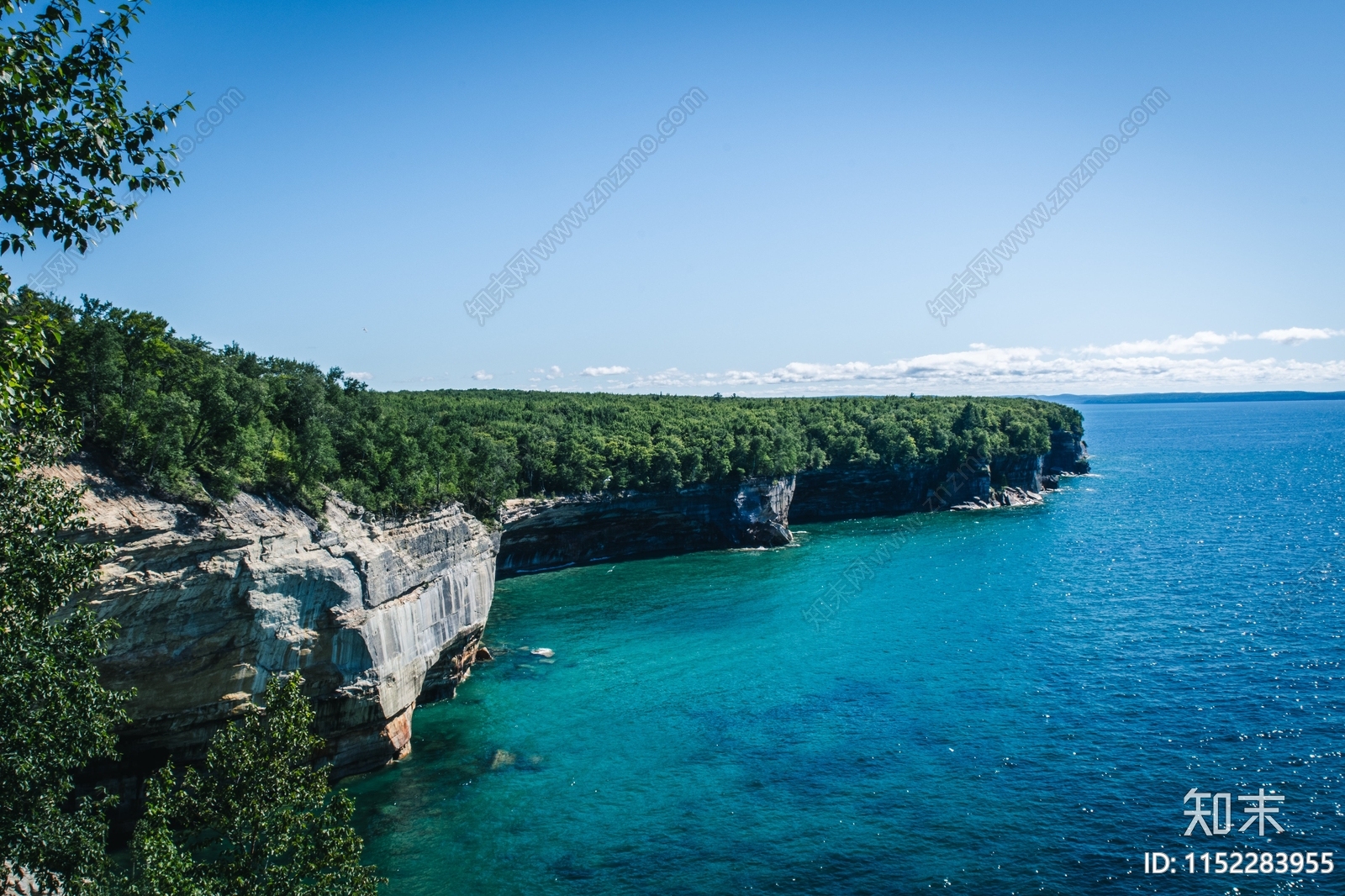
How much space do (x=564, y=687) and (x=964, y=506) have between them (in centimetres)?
7224

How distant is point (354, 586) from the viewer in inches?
1244

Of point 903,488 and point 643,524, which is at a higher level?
point 643,524

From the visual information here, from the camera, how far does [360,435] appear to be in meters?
39.1

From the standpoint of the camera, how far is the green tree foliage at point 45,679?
1090 centimetres

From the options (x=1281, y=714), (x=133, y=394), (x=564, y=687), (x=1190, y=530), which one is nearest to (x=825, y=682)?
(x=564, y=687)

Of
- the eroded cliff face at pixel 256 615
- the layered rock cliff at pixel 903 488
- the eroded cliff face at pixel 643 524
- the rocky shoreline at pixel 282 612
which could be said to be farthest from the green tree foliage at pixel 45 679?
the layered rock cliff at pixel 903 488

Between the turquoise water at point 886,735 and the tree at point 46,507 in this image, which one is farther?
the turquoise water at point 886,735

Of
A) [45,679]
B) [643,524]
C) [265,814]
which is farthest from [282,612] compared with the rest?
[643,524]

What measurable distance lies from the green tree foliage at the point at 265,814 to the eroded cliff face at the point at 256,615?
1217cm

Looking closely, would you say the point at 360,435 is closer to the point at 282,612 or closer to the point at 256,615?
the point at 282,612

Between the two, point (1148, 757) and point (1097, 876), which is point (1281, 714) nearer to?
point (1148, 757)

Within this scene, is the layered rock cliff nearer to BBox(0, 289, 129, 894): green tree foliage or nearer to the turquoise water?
the turquoise water

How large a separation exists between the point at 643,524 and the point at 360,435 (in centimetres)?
4303

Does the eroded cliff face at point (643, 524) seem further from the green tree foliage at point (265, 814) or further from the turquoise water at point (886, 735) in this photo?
the green tree foliage at point (265, 814)
